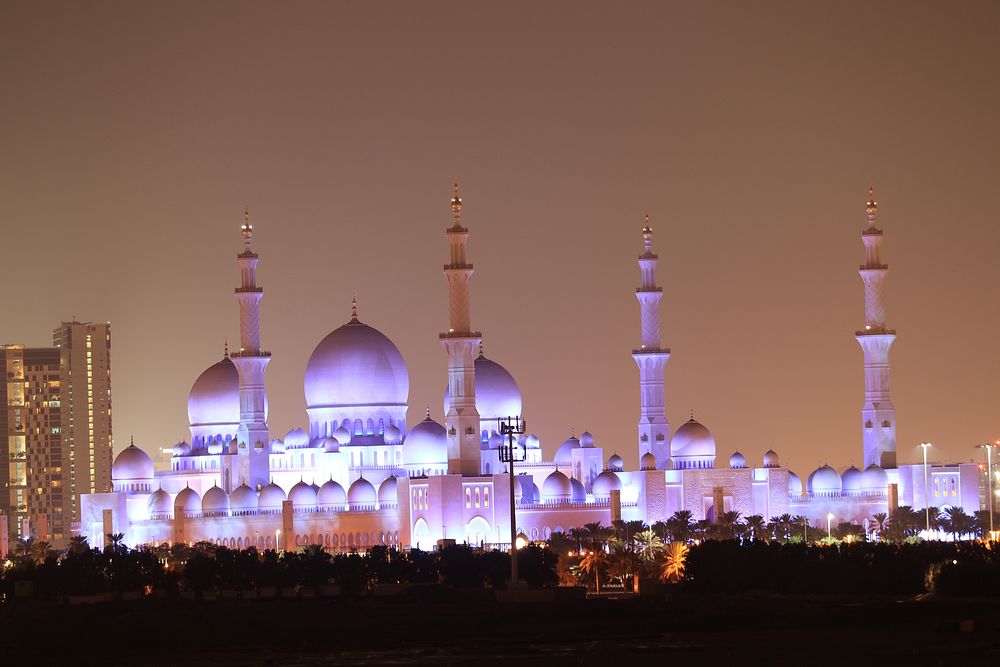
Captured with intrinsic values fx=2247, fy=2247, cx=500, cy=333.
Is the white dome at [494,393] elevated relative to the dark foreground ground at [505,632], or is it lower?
elevated

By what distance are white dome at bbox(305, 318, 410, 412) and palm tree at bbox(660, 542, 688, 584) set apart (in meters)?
22.5

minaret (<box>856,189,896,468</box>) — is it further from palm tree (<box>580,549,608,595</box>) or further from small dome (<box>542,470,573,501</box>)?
palm tree (<box>580,549,608,595</box>)

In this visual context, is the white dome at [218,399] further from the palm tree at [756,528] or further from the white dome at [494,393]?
the palm tree at [756,528]

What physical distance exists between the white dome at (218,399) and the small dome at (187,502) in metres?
6.97

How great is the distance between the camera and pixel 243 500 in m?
A: 95.1

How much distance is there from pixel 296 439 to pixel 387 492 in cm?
844

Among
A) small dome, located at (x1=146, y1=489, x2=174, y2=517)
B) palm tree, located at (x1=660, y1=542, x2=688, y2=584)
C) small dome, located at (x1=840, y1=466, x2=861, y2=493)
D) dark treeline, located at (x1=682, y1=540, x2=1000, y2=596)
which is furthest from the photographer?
small dome, located at (x1=840, y1=466, x2=861, y2=493)

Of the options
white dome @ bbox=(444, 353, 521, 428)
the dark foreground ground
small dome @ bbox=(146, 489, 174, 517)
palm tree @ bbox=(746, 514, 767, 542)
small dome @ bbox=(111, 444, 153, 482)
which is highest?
white dome @ bbox=(444, 353, 521, 428)

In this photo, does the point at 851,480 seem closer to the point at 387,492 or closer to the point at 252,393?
the point at 387,492

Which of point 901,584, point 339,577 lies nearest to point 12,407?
point 339,577

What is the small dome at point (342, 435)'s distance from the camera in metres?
101

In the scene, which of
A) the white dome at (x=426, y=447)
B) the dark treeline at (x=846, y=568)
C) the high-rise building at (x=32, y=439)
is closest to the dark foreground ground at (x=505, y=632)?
the dark treeline at (x=846, y=568)

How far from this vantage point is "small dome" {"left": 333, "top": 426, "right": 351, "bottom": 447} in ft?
332

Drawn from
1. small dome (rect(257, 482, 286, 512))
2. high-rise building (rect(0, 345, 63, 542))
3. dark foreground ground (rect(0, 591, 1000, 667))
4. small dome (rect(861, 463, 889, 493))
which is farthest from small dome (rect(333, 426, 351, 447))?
high-rise building (rect(0, 345, 63, 542))
